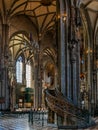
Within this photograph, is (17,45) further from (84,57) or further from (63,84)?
(63,84)

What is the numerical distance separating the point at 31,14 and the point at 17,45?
38.1 feet

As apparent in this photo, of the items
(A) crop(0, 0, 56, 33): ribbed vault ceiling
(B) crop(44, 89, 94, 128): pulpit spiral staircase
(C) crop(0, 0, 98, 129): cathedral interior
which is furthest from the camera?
(A) crop(0, 0, 56, 33): ribbed vault ceiling

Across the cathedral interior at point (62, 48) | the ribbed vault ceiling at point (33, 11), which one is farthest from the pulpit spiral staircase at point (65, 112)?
the ribbed vault ceiling at point (33, 11)

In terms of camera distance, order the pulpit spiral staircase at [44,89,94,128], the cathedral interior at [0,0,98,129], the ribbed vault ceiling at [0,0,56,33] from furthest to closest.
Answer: the ribbed vault ceiling at [0,0,56,33] → the cathedral interior at [0,0,98,129] → the pulpit spiral staircase at [44,89,94,128]

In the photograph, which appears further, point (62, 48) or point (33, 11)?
point (33, 11)

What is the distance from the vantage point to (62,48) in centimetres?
2078

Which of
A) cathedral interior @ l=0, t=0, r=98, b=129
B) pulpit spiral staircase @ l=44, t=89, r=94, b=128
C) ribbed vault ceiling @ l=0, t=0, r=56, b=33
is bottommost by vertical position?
pulpit spiral staircase @ l=44, t=89, r=94, b=128

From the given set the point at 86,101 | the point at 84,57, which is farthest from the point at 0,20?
the point at 86,101

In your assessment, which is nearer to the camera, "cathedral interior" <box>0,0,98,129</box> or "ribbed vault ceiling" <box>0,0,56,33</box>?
"cathedral interior" <box>0,0,98,129</box>

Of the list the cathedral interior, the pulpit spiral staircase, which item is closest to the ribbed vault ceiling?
the cathedral interior

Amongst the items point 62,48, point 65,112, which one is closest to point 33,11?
point 62,48

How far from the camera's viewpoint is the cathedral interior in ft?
62.7

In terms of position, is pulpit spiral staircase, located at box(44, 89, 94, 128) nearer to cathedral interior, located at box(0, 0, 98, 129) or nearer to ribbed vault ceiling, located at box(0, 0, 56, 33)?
cathedral interior, located at box(0, 0, 98, 129)

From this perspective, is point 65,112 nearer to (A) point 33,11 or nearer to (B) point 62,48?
(B) point 62,48
